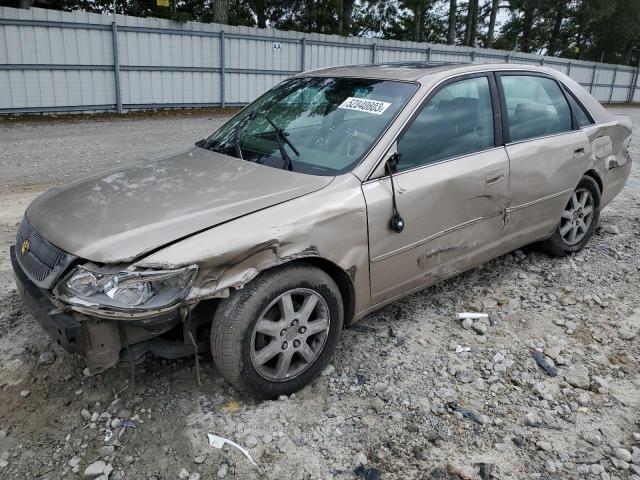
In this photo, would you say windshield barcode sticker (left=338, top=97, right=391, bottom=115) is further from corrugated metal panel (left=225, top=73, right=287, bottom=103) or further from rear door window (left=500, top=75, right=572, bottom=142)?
corrugated metal panel (left=225, top=73, right=287, bottom=103)

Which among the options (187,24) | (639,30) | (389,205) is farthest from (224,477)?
(639,30)

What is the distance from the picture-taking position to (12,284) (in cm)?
395

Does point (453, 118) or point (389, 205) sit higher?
point (453, 118)

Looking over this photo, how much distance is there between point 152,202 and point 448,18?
33.9 m

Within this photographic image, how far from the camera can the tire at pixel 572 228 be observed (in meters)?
4.64

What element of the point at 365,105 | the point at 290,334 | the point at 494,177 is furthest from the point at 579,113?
the point at 290,334

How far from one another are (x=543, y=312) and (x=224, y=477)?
8.51 ft

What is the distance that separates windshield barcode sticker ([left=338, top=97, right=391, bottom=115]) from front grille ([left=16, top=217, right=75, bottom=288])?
74.5 inches

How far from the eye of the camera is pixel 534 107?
424 centimetres

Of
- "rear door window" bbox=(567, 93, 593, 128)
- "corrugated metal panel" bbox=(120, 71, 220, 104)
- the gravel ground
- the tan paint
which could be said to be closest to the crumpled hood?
the tan paint

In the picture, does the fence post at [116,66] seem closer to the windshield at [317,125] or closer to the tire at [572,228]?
the windshield at [317,125]

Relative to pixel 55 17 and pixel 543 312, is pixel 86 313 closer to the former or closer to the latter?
pixel 543 312

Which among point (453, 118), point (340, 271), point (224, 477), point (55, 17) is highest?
point (55, 17)

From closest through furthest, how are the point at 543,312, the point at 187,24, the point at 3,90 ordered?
the point at 543,312, the point at 3,90, the point at 187,24
